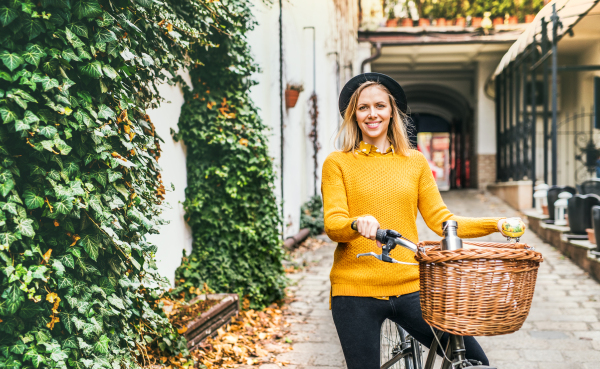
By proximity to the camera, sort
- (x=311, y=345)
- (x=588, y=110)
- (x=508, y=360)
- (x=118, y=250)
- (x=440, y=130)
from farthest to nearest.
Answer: (x=440, y=130)
(x=588, y=110)
(x=311, y=345)
(x=508, y=360)
(x=118, y=250)

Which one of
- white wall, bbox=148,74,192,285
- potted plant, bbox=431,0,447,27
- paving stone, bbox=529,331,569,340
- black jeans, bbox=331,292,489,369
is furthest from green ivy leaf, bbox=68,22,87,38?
potted plant, bbox=431,0,447,27

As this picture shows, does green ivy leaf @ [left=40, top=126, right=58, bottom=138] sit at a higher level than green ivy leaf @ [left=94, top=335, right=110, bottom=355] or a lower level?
higher

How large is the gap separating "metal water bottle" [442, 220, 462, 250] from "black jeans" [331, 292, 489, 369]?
0.48 m

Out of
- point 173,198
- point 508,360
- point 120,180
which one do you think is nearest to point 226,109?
point 173,198

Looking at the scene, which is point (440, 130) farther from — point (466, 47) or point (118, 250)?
point (118, 250)

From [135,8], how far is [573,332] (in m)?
4.09

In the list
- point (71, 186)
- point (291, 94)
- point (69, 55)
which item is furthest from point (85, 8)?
point (291, 94)

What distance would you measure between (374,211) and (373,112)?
15.6 inches

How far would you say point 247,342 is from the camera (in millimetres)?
4059

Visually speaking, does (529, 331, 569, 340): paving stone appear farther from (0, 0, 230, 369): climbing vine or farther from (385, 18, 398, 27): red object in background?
(385, 18, 398, 27): red object in background

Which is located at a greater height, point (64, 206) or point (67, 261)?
point (64, 206)

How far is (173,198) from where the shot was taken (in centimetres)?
436

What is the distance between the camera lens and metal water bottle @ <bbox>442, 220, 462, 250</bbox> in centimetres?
157

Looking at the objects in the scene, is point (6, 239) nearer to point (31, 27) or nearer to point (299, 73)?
point (31, 27)
